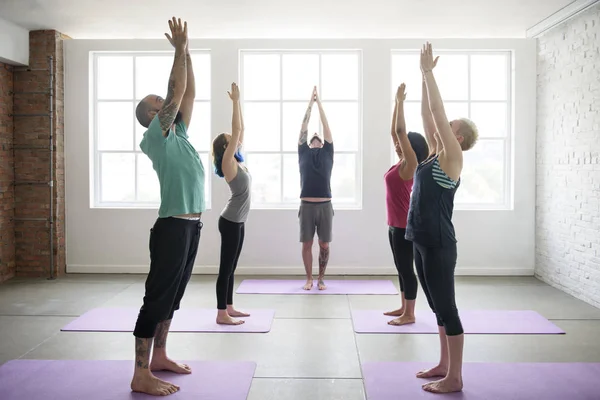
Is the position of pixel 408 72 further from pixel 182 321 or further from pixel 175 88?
pixel 175 88

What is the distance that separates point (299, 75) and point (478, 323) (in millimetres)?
3930

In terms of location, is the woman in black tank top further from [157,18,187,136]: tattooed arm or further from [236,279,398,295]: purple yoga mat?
[236,279,398,295]: purple yoga mat

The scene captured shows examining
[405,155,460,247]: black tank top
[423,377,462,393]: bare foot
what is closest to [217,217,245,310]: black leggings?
[405,155,460,247]: black tank top

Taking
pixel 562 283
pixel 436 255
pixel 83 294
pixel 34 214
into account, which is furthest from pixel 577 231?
pixel 34 214

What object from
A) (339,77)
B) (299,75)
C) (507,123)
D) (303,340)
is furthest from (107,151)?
(507,123)

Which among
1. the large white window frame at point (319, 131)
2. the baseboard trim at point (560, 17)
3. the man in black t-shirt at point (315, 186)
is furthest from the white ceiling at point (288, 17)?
the man in black t-shirt at point (315, 186)

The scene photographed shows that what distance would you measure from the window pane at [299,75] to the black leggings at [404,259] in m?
3.10

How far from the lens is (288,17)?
233 inches

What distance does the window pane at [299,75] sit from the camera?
686 centimetres

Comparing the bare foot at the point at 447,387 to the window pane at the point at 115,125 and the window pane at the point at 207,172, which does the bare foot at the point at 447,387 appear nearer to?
the window pane at the point at 207,172

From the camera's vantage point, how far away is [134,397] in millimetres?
2869

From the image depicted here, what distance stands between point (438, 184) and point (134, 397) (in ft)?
6.64

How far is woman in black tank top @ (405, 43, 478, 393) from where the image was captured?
2.75 metres

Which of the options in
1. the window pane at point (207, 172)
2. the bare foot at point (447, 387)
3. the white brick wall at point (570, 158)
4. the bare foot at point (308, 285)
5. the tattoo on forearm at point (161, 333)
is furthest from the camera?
the window pane at point (207, 172)
